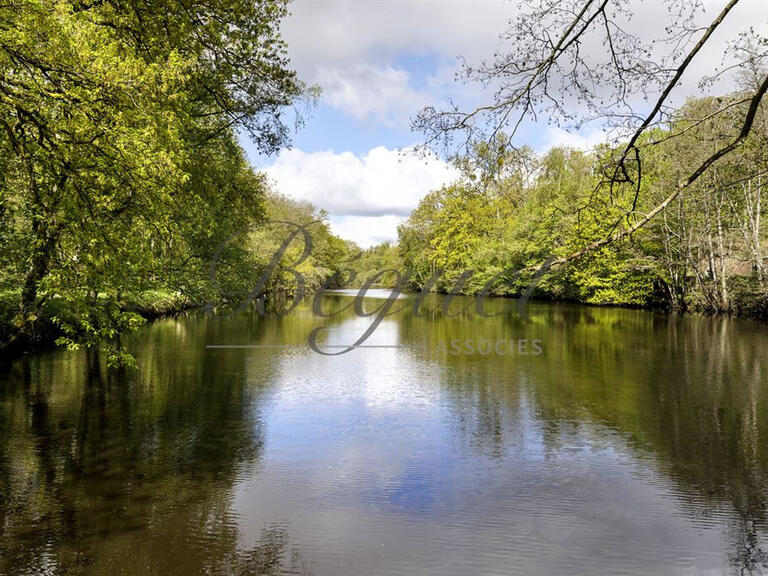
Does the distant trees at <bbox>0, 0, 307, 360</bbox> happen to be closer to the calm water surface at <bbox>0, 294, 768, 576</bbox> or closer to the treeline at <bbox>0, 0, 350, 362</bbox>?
the treeline at <bbox>0, 0, 350, 362</bbox>

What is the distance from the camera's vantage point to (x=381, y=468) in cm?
786

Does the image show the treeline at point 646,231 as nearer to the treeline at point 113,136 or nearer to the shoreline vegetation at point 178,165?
the shoreline vegetation at point 178,165

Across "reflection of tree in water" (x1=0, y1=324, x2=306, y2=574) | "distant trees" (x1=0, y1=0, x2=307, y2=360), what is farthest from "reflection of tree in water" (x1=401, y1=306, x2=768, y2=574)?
"distant trees" (x1=0, y1=0, x2=307, y2=360)

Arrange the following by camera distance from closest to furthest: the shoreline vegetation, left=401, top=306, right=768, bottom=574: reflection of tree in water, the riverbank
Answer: the shoreline vegetation, left=401, top=306, right=768, bottom=574: reflection of tree in water, the riverbank

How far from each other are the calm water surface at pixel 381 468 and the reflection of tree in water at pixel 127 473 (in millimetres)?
29

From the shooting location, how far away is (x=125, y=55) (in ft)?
25.3

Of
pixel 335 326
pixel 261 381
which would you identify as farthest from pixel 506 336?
pixel 261 381

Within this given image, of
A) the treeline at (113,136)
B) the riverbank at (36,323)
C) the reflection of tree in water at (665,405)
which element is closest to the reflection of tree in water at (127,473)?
the riverbank at (36,323)

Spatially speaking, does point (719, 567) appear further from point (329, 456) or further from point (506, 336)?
point (506, 336)

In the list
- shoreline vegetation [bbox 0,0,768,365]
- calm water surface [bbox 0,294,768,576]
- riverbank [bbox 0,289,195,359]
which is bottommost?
calm water surface [bbox 0,294,768,576]

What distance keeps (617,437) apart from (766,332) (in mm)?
17610

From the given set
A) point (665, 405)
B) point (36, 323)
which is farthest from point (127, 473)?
point (36, 323)

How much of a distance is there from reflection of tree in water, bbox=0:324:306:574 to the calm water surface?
29mm

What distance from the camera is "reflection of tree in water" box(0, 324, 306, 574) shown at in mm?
5418
